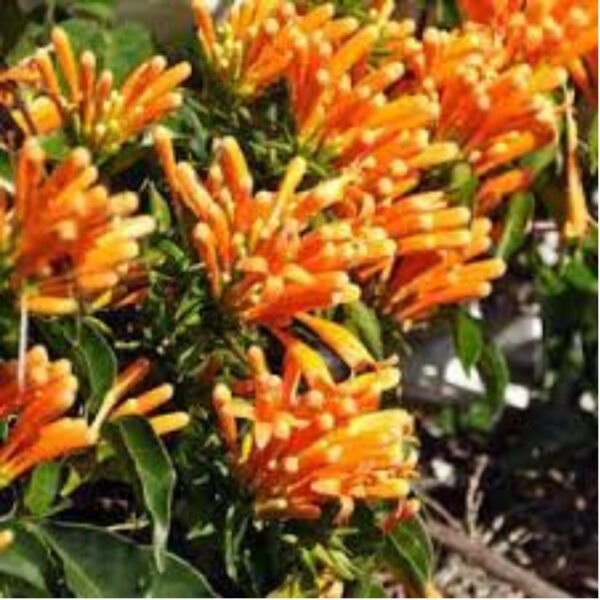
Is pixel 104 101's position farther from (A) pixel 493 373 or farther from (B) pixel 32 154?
(A) pixel 493 373

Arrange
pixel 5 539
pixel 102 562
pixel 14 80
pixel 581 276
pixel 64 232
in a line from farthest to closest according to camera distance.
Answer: pixel 581 276 < pixel 14 80 < pixel 102 562 < pixel 5 539 < pixel 64 232

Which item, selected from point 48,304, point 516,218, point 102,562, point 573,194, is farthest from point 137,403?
point 573,194

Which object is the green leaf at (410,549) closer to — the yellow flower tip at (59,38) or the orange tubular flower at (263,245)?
the orange tubular flower at (263,245)

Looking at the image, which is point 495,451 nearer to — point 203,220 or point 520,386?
point 520,386

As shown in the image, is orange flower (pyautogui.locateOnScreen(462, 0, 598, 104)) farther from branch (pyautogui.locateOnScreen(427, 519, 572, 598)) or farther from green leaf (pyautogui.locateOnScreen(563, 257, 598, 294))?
branch (pyautogui.locateOnScreen(427, 519, 572, 598))

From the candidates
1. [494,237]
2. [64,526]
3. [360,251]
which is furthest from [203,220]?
[494,237]

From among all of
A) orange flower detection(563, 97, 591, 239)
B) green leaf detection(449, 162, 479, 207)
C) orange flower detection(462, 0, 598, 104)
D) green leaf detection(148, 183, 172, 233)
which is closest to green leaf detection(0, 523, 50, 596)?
green leaf detection(148, 183, 172, 233)
